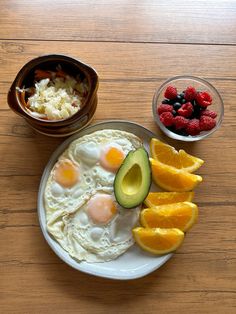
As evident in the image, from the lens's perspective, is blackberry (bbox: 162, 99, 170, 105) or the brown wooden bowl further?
blackberry (bbox: 162, 99, 170, 105)

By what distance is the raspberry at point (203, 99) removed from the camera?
4.00 ft

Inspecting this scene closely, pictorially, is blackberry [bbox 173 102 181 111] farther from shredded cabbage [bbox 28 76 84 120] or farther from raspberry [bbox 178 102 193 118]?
shredded cabbage [bbox 28 76 84 120]

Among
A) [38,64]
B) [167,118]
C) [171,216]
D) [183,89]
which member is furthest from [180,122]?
[38,64]

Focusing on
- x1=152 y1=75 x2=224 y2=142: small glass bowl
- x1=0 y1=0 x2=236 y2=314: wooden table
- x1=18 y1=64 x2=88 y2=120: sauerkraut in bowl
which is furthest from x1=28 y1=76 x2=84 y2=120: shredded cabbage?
x1=152 y1=75 x2=224 y2=142: small glass bowl

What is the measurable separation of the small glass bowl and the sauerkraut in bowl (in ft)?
0.67

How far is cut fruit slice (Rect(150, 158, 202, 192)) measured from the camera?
1.22m

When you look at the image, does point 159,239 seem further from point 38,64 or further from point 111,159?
point 38,64

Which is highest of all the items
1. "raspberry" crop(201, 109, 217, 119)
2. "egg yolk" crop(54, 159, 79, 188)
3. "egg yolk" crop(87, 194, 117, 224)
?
"raspberry" crop(201, 109, 217, 119)

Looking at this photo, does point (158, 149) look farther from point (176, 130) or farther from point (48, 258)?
point (48, 258)

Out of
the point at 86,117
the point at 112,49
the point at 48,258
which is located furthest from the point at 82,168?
the point at 112,49

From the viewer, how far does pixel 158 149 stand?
48.8 inches

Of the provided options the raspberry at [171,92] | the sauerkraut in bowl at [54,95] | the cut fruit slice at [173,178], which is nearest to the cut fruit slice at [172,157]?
the cut fruit slice at [173,178]

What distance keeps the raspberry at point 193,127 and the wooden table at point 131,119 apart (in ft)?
0.26

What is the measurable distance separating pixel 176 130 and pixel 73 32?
423mm
